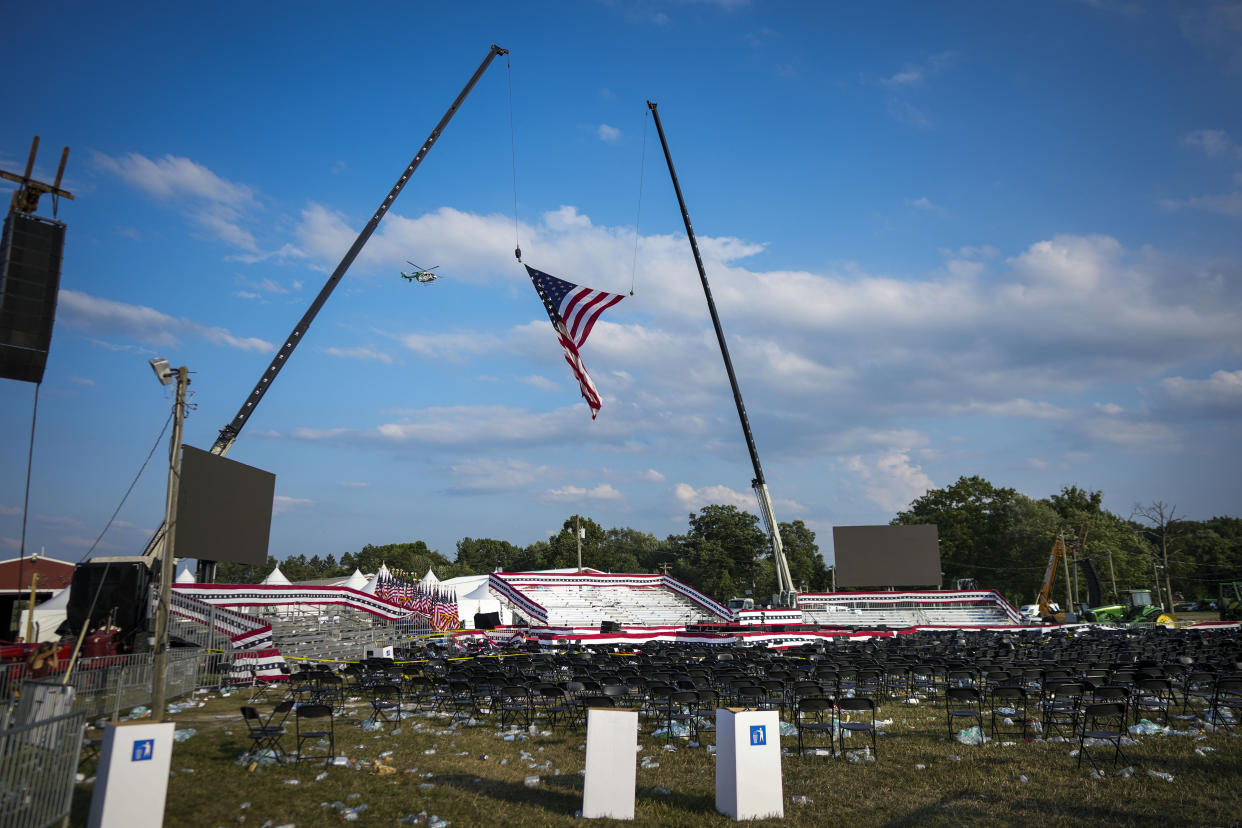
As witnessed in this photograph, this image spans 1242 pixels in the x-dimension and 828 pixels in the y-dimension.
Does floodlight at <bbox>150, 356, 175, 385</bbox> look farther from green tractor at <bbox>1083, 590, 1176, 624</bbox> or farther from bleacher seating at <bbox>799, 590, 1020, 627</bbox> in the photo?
green tractor at <bbox>1083, 590, 1176, 624</bbox>

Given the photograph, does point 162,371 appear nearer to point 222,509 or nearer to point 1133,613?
point 222,509

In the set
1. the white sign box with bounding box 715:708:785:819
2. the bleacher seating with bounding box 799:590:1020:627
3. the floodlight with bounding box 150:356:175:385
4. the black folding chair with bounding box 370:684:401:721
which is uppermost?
the floodlight with bounding box 150:356:175:385

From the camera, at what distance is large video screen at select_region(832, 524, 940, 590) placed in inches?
1855

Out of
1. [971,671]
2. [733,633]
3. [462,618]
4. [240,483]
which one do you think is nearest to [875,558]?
[733,633]

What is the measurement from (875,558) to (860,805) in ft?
141

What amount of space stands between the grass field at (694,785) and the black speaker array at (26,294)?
7.49 metres

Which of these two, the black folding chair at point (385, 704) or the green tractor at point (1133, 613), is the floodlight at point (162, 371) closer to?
the black folding chair at point (385, 704)

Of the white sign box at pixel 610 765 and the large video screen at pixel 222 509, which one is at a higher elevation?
the large video screen at pixel 222 509

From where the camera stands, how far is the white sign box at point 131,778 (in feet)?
20.5

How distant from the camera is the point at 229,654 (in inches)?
721

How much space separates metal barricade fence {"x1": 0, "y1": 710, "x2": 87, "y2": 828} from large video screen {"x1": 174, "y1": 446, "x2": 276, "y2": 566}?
1854 centimetres

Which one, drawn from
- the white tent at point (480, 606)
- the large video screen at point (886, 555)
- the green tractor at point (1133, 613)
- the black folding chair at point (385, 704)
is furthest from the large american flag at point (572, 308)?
the green tractor at point (1133, 613)

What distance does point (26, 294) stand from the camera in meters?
12.9

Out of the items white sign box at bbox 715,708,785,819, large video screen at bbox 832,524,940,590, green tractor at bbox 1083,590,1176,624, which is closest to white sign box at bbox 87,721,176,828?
white sign box at bbox 715,708,785,819
